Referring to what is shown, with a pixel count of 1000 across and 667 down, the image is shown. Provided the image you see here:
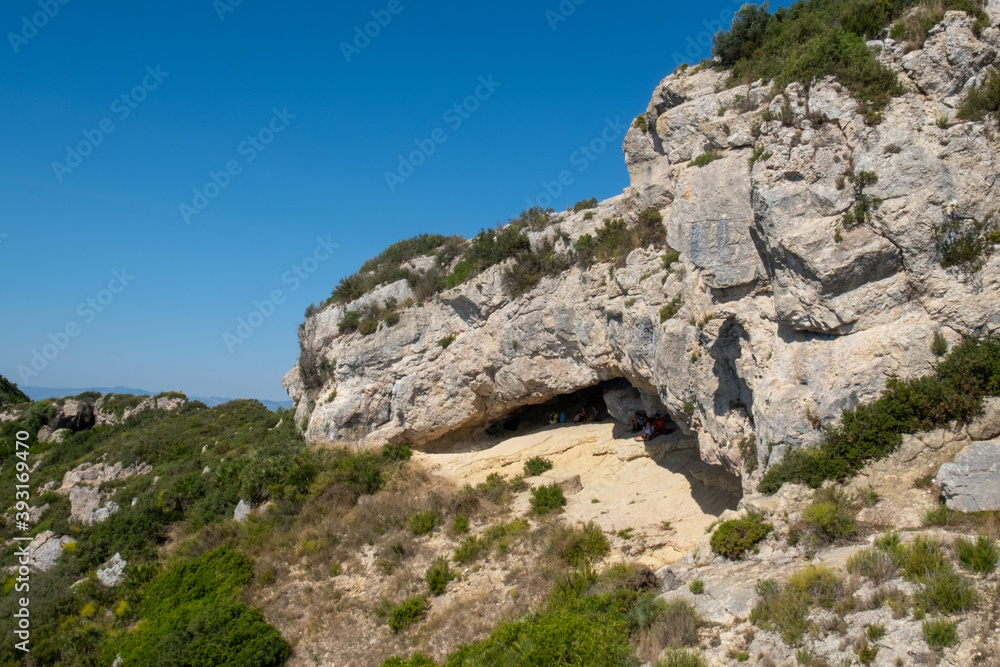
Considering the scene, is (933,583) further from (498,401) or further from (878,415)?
(498,401)

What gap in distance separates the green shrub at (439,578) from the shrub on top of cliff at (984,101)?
553 inches

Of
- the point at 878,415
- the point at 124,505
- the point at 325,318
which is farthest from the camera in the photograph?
the point at 325,318

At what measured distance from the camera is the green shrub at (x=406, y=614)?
40.5 feet

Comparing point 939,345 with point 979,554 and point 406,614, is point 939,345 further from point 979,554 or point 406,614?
point 406,614

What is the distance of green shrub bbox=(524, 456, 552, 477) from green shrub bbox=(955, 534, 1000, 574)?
1176cm

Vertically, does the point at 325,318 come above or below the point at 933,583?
above

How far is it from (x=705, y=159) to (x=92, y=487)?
99.6ft

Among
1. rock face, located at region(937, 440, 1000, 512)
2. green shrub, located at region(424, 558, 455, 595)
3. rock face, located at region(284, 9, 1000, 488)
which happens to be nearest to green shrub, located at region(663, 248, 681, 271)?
rock face, located at region(284, 9, 1000, 488)

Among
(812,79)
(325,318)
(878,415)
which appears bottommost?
(878,415)

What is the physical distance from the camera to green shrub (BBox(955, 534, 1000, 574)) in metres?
6.44

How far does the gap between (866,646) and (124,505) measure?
2579 cm

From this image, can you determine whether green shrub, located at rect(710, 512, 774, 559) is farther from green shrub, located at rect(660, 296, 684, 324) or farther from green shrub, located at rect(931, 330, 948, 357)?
green shrub, located at rect(660, 296, 684, 324)

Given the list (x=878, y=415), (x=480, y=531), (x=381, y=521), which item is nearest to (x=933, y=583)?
(x=878, y=415)

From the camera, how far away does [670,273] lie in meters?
14.5
